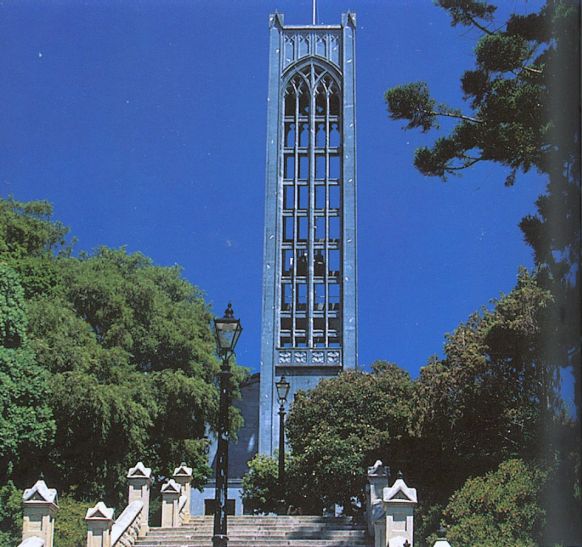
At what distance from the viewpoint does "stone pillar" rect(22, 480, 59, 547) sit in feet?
57.7

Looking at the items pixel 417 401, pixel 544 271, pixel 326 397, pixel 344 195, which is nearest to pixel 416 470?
pixel 417 401

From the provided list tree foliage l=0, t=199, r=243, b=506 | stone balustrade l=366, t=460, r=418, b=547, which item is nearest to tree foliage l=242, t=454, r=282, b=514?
tree foliage l=0, t=199, r=243, b=506

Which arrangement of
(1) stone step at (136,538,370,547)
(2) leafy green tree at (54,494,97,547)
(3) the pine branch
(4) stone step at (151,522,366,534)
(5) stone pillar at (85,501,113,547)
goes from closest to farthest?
(3) the pine branch < (5) stone pillar at (85,501,113,547) < (1) stone step at (136,538,370,547) < (2) leafy green tree at (54,494,97,547) < (4) stone step at (151,522,366,534)

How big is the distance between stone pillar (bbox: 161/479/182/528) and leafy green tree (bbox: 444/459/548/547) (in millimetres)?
6744

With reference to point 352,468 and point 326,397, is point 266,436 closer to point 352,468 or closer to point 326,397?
point 326,397

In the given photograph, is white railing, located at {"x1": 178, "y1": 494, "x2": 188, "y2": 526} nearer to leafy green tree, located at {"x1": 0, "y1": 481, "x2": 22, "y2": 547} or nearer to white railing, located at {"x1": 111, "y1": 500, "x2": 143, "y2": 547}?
white railing, located at {"x1": 111, "y1": 500, "x2": 143, "y2": 547}

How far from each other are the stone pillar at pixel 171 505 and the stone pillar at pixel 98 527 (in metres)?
4.10

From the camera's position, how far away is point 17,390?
23.4 m

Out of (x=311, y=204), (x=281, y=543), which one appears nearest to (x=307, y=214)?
(x=311, y=204)

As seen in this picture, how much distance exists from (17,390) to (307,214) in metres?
21.5

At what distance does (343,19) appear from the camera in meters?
44.9

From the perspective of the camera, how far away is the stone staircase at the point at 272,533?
1920 centimetres

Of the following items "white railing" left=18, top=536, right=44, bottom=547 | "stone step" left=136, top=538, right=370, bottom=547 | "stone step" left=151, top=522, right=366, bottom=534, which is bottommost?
"stone step" left=136, top=538, right=370, bottom=547

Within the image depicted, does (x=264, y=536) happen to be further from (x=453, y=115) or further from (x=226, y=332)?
(x=453, y=115)
